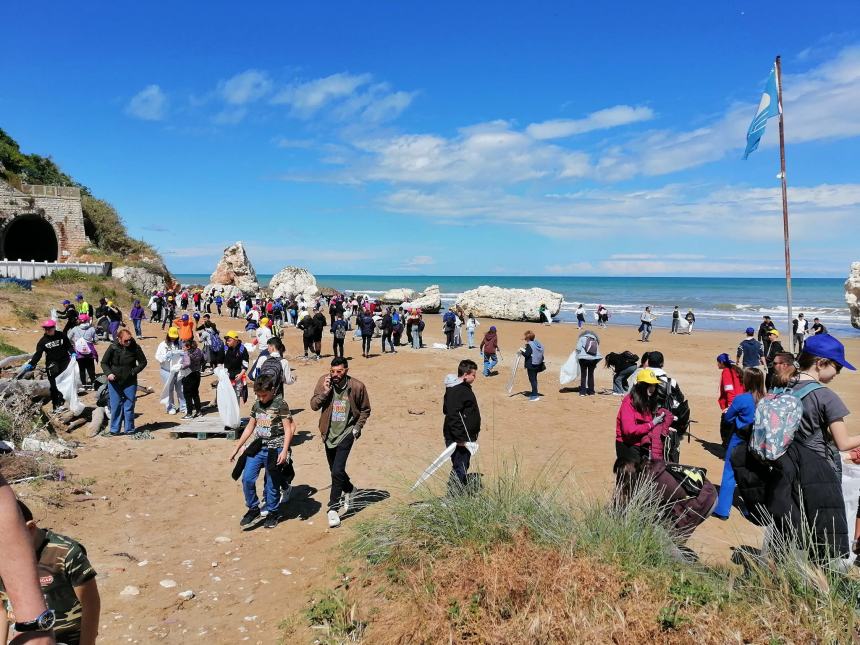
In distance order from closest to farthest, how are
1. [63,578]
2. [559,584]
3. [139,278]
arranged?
1. [63,578]
2. [559,584]
3. [139,278]

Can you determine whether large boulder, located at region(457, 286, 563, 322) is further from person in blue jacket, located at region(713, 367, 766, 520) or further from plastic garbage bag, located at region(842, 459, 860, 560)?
plastic garbage bag, located at region(842, 459, 860, 560)

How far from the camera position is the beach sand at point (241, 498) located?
13.5ft

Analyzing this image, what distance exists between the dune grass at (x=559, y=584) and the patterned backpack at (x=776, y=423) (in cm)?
56

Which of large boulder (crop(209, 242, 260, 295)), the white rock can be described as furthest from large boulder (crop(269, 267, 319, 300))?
large boulder (crop(209, 242, 260, 295))

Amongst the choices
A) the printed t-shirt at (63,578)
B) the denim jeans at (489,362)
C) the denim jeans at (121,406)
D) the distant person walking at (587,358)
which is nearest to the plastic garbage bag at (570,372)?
the distant person walking at (587,358)

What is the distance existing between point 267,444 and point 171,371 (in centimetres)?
529

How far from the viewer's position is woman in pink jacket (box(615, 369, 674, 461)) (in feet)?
13.8

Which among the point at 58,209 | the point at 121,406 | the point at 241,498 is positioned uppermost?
the point at 58,209

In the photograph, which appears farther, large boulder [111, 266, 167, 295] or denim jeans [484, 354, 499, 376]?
large boulder [111, 266, 167, 295]

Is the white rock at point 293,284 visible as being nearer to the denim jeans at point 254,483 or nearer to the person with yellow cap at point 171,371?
the person with yellow cap at point 171,371

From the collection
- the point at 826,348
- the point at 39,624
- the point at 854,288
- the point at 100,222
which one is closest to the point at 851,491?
the point at 826,348

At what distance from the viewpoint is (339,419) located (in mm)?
5570

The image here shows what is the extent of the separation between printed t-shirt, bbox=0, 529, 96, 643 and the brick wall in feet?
118

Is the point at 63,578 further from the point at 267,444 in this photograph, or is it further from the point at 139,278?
the point at 139,278
